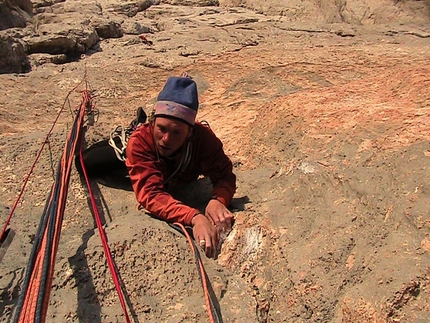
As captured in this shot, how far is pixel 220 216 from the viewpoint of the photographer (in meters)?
2.03

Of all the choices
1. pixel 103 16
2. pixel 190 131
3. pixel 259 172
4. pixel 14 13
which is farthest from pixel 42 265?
pixel 103 16

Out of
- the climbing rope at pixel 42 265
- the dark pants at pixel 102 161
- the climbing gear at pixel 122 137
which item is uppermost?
the climbing rope at pixel 42 265

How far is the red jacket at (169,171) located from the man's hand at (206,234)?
47 millimetres

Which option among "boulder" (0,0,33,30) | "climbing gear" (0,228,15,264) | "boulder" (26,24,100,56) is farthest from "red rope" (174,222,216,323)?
"boulder" (0,0,33,30)

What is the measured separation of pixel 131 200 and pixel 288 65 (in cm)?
196

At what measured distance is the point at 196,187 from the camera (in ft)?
8.52

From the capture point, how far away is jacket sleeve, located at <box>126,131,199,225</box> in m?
2.03

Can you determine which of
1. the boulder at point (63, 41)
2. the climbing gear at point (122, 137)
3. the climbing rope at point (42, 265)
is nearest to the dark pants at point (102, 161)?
the climbing gear at point (122, 137)

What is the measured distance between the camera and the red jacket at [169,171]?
6.76ft

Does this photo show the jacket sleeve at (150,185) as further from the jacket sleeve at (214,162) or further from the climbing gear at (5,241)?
the climbing gear at (5,241)

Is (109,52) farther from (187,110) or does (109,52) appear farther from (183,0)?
(183,0)

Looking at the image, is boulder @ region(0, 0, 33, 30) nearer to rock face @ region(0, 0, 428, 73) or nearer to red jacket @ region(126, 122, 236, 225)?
rock face @ region(0, 0, 428, 73)

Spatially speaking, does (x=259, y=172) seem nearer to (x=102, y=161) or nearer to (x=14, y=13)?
(x=102, y=161)

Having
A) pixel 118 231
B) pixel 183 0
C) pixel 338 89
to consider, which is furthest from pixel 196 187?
pixel 183 0
